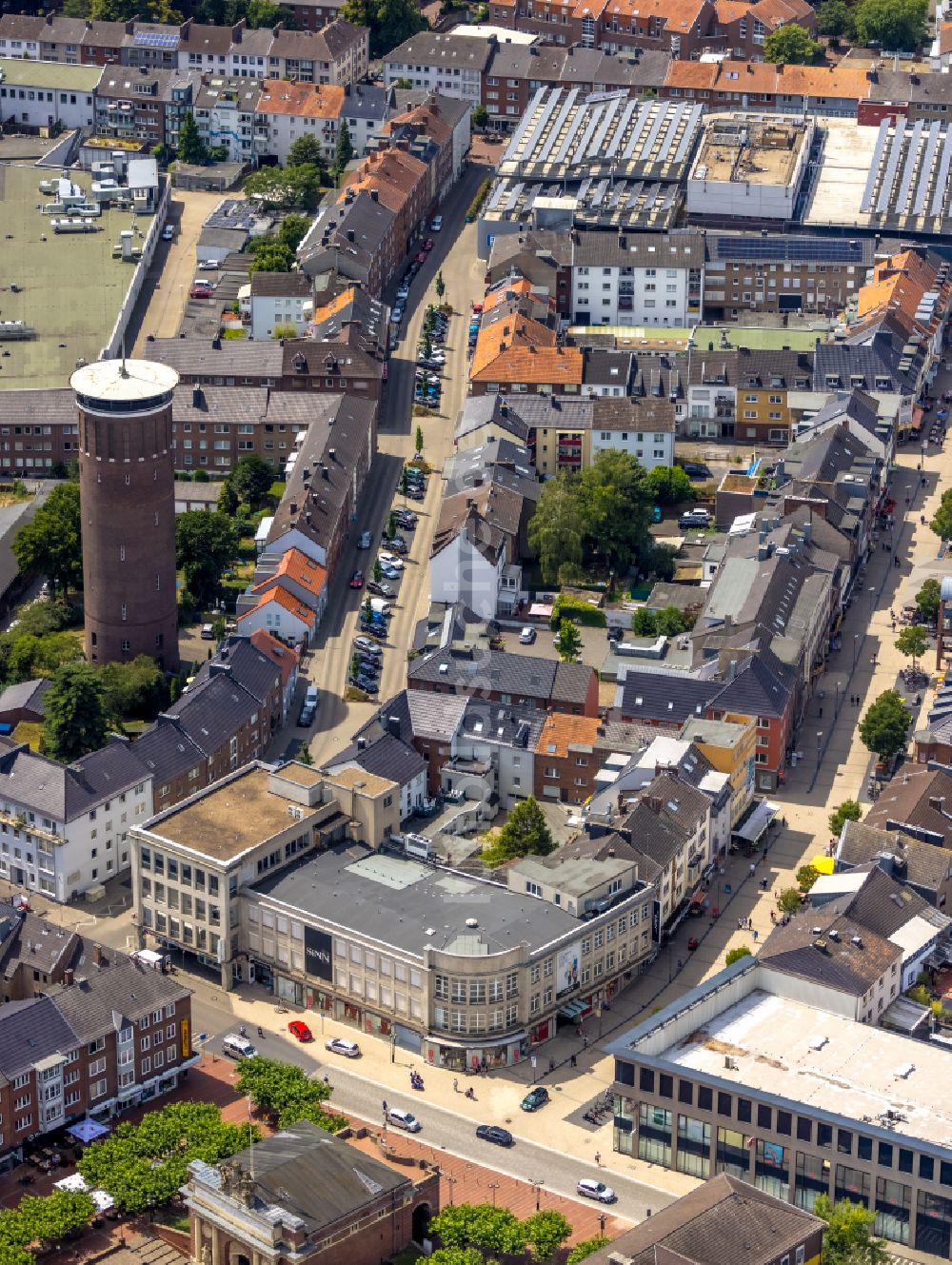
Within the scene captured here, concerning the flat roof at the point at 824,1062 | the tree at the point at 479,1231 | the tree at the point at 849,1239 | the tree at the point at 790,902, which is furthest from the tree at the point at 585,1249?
the tree at the point at 790,902

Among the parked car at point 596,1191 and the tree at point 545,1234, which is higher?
the tree at point 545,1234

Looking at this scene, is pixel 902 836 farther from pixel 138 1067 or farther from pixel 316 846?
pixel 138 1067

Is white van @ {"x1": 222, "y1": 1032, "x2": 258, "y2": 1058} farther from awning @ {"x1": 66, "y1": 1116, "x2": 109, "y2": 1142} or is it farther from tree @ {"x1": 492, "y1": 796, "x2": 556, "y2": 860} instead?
tree @ {"x1": 492, "y1": 796, "x2": 556, "y2": 860}

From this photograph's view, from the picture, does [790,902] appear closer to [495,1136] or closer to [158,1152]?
[495,1136]

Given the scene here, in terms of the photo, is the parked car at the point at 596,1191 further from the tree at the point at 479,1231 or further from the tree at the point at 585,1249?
the tree at the point at 585,1249

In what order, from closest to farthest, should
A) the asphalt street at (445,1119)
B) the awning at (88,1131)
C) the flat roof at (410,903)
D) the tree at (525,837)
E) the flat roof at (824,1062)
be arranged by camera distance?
the flat roof at (824,1062)
the asphalt street at (445,1119)
the awning at (88,1131)
the flat roof at (410,903)
the tree at (525,837)

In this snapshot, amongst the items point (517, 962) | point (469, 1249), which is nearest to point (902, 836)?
point (517, 962)

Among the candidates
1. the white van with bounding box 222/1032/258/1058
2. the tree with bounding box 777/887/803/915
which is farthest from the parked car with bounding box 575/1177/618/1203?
the tree with bounding box 777/887/803/915
